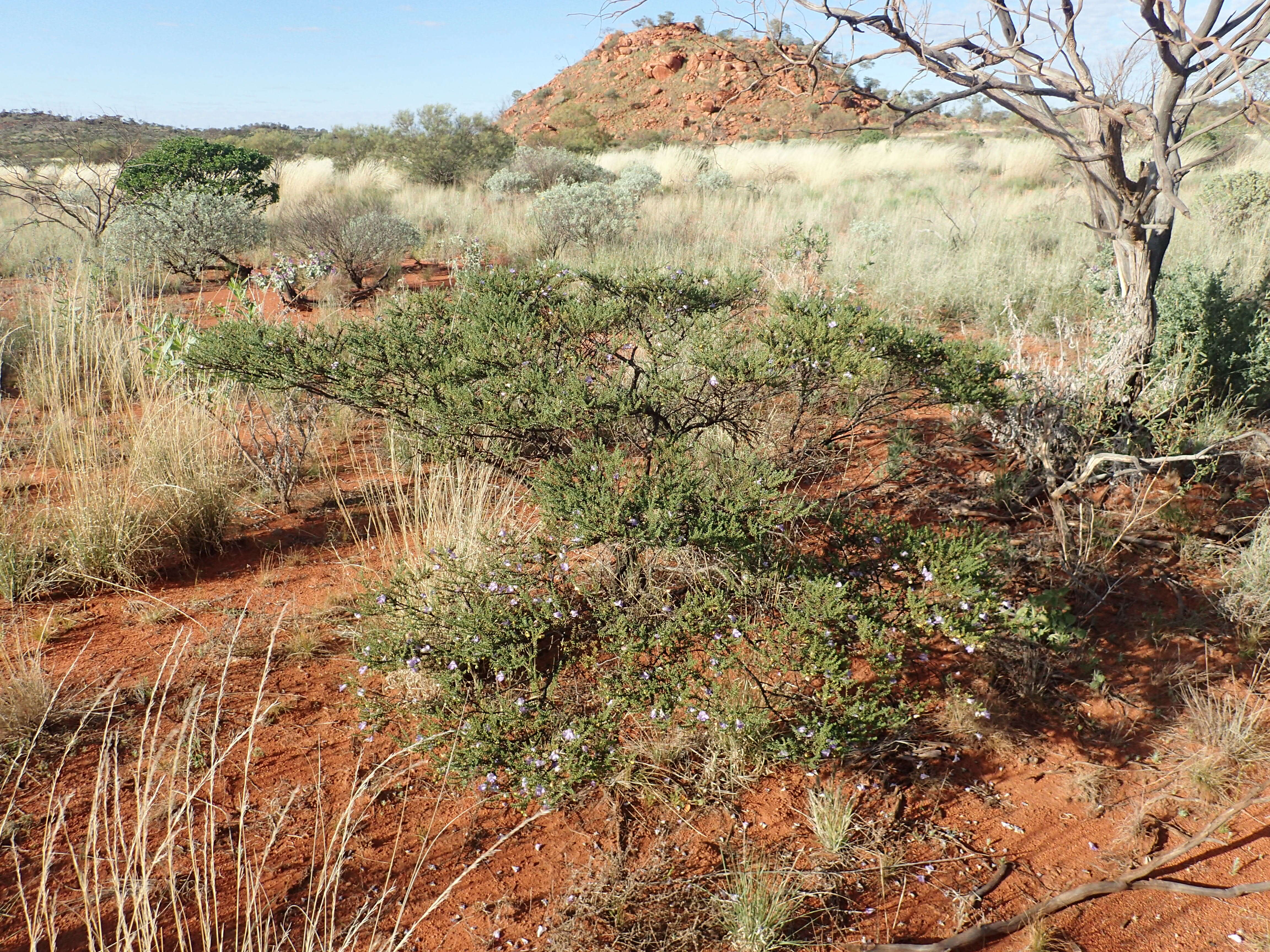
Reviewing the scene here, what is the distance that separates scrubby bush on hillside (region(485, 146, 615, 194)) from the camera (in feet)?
46.2

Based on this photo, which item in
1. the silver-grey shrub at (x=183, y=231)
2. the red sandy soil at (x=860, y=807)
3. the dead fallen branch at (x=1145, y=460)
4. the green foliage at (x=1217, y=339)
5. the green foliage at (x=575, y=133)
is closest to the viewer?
the red sandy soil at (x=860, y=807)

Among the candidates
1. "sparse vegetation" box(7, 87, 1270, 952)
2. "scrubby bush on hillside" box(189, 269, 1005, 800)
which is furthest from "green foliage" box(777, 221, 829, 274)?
"scrubby bush on hillside" box(189, 269, 1005, 800)

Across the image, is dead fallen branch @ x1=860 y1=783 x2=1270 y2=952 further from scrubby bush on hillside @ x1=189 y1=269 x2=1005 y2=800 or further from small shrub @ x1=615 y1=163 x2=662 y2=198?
small shrub @ x1=615 y1=163 x2=662 y2=198

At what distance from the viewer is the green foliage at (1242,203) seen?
812cm

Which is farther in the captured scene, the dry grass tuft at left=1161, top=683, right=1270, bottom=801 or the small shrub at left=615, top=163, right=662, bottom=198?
the small shrub at left=615, top=163, right=662, bottom=198

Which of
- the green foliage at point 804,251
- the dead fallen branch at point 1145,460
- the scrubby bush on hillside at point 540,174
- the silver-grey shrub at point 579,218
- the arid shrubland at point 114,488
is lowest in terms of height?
the arid shrubland at point 114,488

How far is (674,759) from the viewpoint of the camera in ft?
8.28

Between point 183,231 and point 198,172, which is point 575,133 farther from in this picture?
point 183,231

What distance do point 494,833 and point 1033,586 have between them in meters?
2.45

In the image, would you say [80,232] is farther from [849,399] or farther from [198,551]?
[849,399]

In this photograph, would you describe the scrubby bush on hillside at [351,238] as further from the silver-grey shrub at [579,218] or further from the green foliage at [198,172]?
the silver-grey shrub at [579,218]

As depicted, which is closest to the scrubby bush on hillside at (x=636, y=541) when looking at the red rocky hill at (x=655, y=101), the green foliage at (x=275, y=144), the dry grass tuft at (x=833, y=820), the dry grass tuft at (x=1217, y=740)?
the dry grass tuft at (x=833, y=820)

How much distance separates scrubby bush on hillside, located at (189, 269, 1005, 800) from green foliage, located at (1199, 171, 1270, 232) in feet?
24.5

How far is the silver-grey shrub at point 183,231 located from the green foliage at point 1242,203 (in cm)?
1107
